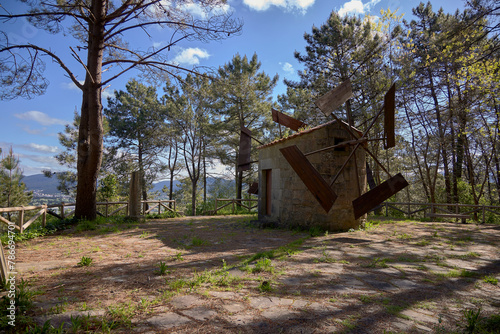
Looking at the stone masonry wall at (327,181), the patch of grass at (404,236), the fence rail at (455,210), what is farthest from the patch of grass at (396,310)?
the fence rail at (455,210)

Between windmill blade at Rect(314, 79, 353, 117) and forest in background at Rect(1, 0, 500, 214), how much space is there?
44.8 inches

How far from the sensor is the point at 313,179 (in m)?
6.02

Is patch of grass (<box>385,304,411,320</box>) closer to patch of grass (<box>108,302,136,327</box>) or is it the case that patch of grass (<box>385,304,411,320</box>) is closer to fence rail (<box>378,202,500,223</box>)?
patch of grass (<box>108,302,136,327</box>)

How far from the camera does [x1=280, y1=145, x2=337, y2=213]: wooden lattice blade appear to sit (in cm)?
591

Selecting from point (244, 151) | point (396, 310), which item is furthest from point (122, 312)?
point (244, 151)

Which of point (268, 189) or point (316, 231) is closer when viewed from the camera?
point (316, 231)

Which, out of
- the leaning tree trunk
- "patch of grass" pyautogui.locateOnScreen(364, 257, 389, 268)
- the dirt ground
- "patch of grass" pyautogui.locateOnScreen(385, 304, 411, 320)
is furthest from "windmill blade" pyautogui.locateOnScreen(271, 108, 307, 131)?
"patch of grass" pyautogui.locateOnScreen(385, 304, 411, 320)

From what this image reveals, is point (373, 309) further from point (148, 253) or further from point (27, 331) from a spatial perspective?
point (148, 253)

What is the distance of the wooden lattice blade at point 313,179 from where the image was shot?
591 cm

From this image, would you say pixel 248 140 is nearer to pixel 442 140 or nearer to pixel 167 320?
pixel 167 320

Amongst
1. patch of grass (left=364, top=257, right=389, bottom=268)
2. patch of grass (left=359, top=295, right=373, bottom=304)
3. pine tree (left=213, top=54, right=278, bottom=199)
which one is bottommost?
patch of grass (left=364, top=257, right=389, bottom=268)

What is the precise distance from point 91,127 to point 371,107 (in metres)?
14.1

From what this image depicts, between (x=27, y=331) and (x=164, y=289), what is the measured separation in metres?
1.35

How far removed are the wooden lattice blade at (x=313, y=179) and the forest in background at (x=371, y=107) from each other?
264 centimetres
